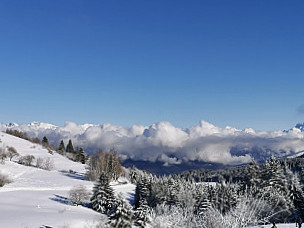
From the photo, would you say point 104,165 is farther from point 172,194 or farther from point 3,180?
point 3,180

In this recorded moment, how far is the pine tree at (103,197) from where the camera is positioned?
184ft

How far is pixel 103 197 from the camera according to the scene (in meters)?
56.7

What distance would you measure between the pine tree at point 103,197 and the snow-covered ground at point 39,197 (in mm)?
2693

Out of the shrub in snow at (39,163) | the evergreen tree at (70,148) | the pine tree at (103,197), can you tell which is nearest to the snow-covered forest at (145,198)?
the pine tree at (103,197)

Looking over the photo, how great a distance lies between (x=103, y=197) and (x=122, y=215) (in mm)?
41339

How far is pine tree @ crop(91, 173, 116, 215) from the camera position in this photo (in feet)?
184

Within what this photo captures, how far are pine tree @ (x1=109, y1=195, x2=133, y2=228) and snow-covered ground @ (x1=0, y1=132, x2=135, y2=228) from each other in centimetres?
2015

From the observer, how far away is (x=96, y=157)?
10250 cm

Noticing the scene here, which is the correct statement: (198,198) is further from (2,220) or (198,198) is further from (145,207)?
(145,207)

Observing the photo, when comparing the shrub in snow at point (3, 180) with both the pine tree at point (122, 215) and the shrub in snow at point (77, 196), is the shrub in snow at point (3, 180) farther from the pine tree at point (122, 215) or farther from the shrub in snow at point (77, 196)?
the pine tree at point (122, 215)

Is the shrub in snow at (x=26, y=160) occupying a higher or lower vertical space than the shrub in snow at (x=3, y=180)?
higher

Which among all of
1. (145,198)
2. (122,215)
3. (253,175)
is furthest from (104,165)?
(122,215)

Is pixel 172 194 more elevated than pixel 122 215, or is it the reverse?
pixel 122 215

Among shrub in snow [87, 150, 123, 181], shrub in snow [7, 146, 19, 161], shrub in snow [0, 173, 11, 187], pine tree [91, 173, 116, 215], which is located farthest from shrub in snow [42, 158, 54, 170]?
pine tree [91, 173, 116, 215]
